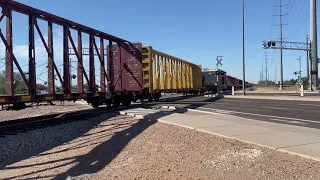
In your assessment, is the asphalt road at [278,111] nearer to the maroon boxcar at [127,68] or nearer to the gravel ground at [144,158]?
the maroon boxcar at [127,68]

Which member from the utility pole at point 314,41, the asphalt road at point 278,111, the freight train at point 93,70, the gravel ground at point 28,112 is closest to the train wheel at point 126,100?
the freight train at point 93,70

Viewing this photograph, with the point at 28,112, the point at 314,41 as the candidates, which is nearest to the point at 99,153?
the point at 28,112

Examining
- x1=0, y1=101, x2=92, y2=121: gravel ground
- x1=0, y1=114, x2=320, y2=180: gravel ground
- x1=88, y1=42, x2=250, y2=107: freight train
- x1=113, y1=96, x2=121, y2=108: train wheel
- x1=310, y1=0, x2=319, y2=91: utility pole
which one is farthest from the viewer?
x1=310, y1=0, x2=319, y2=91: utility pole

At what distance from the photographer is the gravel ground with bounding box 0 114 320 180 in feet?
20.9

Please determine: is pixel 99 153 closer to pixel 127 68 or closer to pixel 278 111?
pixel 278 111

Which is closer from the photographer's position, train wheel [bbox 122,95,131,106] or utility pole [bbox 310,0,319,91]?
train wheel [bbox 122,95,131,106]

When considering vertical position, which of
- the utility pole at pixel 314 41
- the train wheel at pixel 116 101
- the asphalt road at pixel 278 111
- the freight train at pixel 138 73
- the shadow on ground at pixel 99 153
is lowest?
the shadow on ground at pixel 99 153

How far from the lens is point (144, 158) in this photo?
7.69 metres

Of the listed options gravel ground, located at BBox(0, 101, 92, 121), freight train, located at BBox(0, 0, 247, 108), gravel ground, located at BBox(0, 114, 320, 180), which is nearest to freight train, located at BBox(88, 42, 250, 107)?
freight train, located at BBox(0, 0, 247, 108)

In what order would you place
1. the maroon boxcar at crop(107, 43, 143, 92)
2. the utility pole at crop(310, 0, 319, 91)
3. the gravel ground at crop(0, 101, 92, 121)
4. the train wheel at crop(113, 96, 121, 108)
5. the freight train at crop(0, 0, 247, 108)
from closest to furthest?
the freight train at crop(0, 0, 247, 108)
the gravel ground at crop(0, 101, 92, 121)
the train wheel at crop(113, 96, 121, 108)
the maroon boxcar at crop(107, 43, 143, 92)
the utility pole at crop(310, 0, 319, 91)

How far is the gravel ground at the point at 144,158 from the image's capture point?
638 cm

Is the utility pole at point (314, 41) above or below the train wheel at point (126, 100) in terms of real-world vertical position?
above

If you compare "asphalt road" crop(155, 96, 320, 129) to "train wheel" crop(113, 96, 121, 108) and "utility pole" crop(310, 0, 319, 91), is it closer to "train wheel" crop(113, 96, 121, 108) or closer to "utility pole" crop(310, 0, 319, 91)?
"train wheel" crop(113, 96, 121, 108)

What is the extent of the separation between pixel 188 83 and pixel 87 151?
34.5m
